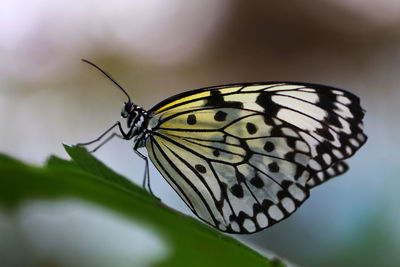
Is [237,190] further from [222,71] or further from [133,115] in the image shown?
[222,71]

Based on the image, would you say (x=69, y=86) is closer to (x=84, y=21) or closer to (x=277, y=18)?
(x=84, y=21)

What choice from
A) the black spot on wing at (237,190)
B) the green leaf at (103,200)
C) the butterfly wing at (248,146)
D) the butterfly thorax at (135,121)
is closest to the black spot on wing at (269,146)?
the butterfly wing at (248,146)

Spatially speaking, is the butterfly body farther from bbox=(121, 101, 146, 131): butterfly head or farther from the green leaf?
the green leaf

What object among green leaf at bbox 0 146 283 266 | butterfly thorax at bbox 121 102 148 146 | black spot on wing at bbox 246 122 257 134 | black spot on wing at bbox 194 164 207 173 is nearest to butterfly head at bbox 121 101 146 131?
butterfly thorax at bbox 121 102 148 146

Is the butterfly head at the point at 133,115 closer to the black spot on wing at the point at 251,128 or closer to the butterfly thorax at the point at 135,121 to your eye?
the butterfly thorax at the point at 135,121

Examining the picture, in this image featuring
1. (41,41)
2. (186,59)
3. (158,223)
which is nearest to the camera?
(158,223)

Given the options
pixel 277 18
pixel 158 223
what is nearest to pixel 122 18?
pixel 277 18

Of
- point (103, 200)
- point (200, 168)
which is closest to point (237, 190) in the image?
point (200, 168)
